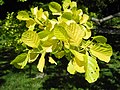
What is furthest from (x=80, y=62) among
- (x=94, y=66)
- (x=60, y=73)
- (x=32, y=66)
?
(x=32, y=66)

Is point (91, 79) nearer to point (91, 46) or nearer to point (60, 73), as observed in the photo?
point (91, 46)

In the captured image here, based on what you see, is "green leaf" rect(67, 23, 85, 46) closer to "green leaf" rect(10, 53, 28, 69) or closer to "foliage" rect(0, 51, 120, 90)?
"green leaf" rect(10, 53, 28, 69)

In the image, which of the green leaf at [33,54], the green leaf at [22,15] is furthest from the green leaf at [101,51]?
the green leaf at [22,15]

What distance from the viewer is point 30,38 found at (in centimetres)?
91

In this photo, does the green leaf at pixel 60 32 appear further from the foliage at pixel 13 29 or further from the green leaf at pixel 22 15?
the foliage at pixel 13 29

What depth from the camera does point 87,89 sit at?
7062 mm

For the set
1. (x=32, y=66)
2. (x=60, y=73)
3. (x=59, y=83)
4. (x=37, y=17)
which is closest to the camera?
(x=37, y=17)

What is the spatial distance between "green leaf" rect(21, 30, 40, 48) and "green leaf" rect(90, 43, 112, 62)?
21 cm

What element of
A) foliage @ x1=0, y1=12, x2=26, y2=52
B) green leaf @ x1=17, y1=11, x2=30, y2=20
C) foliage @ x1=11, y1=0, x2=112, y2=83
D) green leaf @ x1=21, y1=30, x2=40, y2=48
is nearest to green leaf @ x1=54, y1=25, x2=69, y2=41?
foliage @ x1=11, y1=0, x2=112, y2=83

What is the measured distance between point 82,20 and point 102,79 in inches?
275

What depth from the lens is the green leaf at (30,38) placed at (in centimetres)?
90

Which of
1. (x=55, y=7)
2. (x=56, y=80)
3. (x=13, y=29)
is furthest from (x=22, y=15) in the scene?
(x=56, y=80)

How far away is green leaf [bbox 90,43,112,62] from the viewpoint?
851 mm

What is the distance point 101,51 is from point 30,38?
0.26 m
